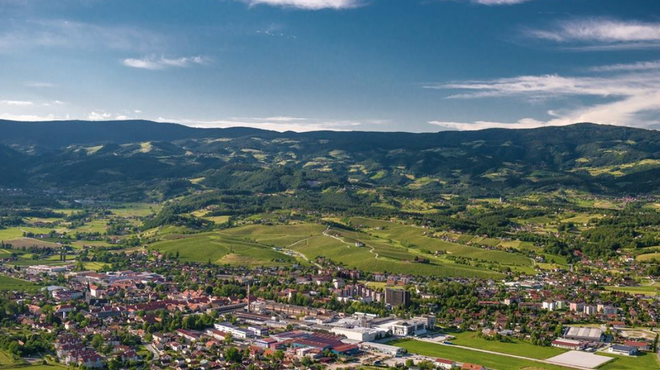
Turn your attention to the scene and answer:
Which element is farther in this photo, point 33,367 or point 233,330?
point 233,330

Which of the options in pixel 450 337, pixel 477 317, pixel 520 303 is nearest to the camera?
pixel 450 337

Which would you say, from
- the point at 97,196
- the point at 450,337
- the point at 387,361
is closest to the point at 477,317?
the point at 450,337

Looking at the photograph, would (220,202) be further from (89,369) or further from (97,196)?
(89,369)

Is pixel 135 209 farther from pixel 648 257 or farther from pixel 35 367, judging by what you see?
pixel 35 367

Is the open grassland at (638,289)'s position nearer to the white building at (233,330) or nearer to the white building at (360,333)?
the white building at (360,333)

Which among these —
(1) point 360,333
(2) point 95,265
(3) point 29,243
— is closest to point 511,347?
(1) point 360,333
